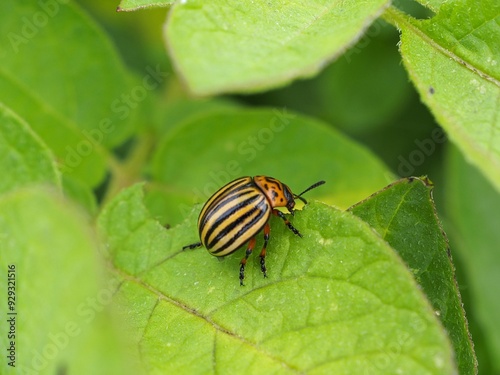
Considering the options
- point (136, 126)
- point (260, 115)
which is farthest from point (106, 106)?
point (260, 115)

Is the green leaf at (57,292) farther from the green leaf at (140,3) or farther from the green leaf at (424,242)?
the green leaf at (424,242)

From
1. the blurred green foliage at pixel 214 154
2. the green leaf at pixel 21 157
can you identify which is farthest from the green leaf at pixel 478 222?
the green leaf at pixel 21 157

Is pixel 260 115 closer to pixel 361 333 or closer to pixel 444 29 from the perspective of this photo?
pixel 444 29

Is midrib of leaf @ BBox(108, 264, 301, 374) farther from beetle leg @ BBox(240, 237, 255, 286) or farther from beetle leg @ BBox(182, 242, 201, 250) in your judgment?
beetle leg @ BBox(182, 242, 201, 250)

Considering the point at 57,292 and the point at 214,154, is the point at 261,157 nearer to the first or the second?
the point at 214,154

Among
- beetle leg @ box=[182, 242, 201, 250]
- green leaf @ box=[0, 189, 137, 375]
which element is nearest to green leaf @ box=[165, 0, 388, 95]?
green leaf @ box=[0, 189, 137, 375]

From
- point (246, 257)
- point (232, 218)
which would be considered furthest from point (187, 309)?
point (232, 218)
